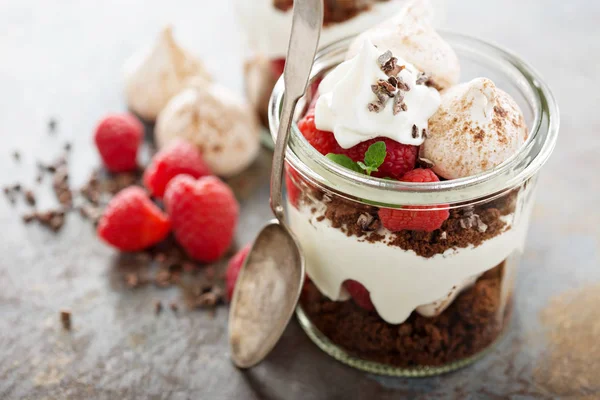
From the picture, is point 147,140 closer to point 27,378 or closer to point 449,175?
point 27,378

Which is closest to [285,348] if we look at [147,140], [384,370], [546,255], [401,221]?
[384,370]

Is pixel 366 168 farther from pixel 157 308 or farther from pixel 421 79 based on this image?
pixel 157 308

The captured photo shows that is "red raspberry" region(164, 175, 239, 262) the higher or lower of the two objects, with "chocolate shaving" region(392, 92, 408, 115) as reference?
lower

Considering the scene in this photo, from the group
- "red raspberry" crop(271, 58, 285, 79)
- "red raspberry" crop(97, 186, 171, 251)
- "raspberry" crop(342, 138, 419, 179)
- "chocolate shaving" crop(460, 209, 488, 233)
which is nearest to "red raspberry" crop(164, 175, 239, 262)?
"red raspberry" crop(97, 186, 171, 251)

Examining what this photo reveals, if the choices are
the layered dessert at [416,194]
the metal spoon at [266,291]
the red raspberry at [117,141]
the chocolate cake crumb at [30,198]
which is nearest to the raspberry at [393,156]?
the layered dessert at [416,194]

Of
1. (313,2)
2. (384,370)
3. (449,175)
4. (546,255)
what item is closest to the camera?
(313,2)

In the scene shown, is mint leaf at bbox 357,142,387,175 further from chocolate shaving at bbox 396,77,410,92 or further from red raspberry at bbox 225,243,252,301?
red raspberry at bbox 225,243,252,301
